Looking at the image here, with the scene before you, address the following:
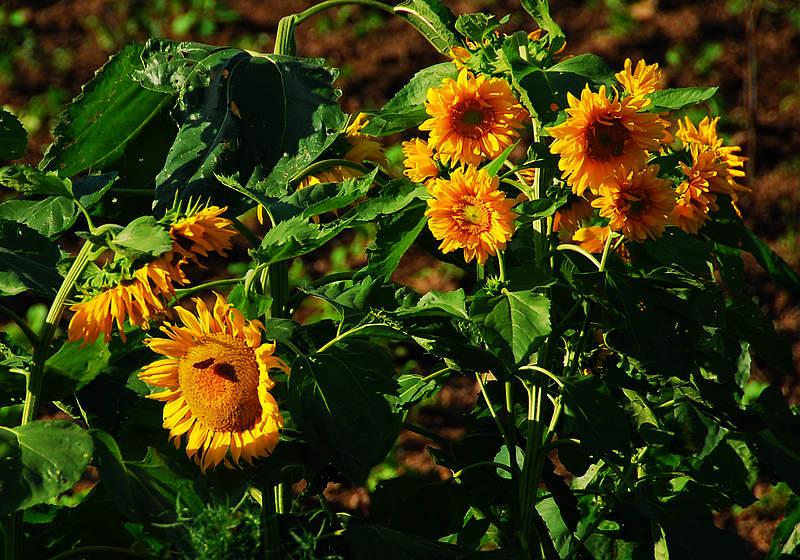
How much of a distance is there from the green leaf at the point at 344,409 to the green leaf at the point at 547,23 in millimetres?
414

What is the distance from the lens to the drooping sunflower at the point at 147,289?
0.84 meters

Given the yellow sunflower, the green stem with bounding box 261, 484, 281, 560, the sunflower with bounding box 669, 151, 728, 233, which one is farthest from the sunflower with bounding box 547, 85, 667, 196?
the green stem with bounding box 261, 484, 281, 560

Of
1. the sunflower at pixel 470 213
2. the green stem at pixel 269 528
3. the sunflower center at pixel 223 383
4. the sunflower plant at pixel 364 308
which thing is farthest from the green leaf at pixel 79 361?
the sunflower at pixel 470 213

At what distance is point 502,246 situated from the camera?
96 cm

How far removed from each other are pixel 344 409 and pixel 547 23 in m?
0.50

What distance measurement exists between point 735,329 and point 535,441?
14.0 inches

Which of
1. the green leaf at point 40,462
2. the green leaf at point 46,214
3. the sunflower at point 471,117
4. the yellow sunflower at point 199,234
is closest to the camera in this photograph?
the green leaf at point 40,462

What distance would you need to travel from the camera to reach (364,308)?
1033 millimetres

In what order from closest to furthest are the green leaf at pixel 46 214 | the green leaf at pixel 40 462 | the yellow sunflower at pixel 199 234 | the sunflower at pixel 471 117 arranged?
the green leaf at pixel 40 462
the yellow sunflower at pixel 199 234
the sunflower at pixel 471 117
the green leaf at pixel 46 214

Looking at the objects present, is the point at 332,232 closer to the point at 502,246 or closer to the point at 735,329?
the point at 502,246

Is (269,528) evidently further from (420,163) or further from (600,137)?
(600,137)

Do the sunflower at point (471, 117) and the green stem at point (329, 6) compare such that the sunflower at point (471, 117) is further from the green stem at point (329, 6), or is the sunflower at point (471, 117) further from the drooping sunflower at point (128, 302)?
the drooping sunflower at point (128, 302)

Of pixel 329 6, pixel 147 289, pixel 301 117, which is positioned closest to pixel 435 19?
pixel 329 6

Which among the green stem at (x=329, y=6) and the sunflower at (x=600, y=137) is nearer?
the sunflower at (x=600, y=137)
